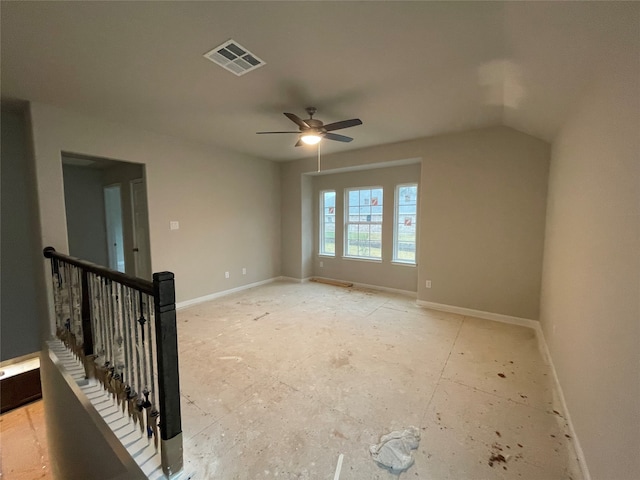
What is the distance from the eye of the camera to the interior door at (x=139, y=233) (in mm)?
4172

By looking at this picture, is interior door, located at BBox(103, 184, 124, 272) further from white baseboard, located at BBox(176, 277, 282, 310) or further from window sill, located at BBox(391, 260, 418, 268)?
window sill, located at BBox(391, 260, 418, 268)

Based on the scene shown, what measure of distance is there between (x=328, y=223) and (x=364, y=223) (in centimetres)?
89

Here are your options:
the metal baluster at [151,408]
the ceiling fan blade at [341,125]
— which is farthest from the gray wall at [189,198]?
the ceiling fan blade at [341,125]

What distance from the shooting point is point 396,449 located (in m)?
1.58

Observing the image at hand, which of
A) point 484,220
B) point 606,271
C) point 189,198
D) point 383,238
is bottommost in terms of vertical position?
point 383,238

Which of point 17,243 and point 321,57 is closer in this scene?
point 321,57

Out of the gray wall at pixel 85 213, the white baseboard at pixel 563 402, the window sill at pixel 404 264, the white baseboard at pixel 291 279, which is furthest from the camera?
the white baseboard at pixel 291 279

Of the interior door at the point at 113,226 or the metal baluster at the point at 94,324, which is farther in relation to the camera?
the interior door at the point at 113,226

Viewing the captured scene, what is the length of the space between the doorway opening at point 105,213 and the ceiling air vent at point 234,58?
3036 mm

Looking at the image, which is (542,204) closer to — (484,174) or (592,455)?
(484,174)

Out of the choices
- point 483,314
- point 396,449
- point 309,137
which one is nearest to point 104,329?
point 396,449

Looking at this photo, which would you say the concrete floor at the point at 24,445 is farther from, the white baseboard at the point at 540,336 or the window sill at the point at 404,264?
the window sill at the point at 404,264

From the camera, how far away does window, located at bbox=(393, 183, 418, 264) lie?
480cm

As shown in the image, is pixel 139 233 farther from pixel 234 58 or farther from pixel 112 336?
pixel 234 58
